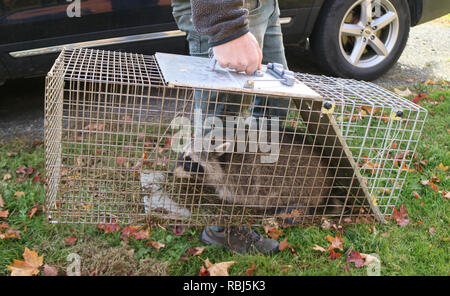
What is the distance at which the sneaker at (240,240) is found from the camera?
8.25ft

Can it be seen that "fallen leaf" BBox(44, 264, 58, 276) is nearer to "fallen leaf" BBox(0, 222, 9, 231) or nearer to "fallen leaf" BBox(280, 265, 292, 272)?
"fallen leaf" BBox(0, 222, 9, 231)

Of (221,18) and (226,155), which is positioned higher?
(221,18)

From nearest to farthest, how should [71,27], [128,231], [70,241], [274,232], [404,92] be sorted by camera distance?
[70,241] < [128,231] < [274,232] < [71,27] < [404,92]

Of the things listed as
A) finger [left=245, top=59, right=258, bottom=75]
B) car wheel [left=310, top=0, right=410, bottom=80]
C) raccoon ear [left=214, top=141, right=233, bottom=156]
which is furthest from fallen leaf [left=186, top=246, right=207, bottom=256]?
car wheel [left=310, top=0, right=410, bottom=80]

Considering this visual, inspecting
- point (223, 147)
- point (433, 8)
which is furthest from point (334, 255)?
point (433, 8)

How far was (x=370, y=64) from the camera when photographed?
490 cm

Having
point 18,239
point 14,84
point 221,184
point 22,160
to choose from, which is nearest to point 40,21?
point 22,160

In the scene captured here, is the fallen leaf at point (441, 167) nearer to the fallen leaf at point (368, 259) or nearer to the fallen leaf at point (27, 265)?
the fallen leaf at point (368, 259)

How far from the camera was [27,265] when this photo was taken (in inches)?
88.9

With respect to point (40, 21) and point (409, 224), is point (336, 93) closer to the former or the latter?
point (409, 224)

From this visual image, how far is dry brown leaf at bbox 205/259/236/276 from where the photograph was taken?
2314 mm

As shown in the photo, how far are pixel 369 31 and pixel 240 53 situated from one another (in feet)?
10.0

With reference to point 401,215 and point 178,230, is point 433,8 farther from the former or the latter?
point 178,230

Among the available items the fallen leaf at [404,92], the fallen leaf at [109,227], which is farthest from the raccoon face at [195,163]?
the fallen leaf at [404,92]
